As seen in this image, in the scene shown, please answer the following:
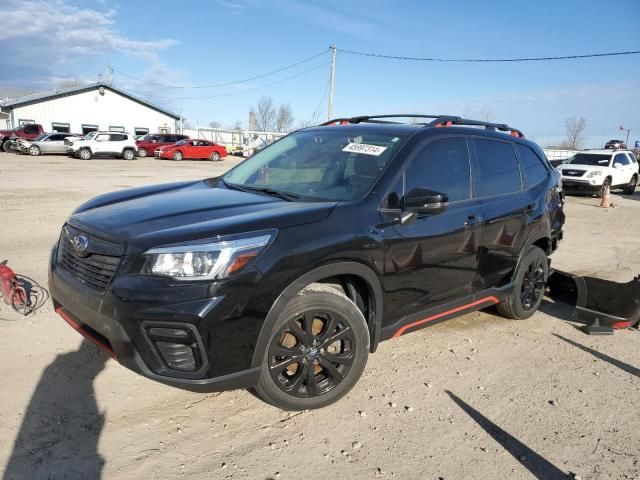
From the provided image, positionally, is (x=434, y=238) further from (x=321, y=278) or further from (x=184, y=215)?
(x=184, y=215)

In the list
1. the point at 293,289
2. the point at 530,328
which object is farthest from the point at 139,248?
the point at 530,328

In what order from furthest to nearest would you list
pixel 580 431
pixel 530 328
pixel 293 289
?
pixel 530 328, pixel 580 431, pixel 293 289

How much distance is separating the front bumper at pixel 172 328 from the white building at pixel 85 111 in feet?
144

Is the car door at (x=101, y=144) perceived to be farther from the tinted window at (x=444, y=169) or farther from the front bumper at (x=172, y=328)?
the front bumper at (x=172, y=328)

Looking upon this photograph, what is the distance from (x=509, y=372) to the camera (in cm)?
373

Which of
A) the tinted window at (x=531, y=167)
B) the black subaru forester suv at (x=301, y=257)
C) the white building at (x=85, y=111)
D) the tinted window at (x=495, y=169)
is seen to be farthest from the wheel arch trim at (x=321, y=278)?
the white building at (x=85, y=111)

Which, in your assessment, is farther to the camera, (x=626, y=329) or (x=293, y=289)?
(x=626, y=329)

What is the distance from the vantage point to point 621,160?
18.7 meters

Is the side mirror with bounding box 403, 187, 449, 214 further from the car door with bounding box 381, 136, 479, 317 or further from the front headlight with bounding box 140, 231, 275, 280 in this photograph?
the front headlight with bounding box 140, 231, 275, 280

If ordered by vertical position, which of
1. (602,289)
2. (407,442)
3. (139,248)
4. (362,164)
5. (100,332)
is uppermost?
(362,164)

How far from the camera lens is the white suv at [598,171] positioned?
55.8ft

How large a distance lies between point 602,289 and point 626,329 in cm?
43

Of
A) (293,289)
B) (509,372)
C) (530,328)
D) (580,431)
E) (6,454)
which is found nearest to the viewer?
(6,454)

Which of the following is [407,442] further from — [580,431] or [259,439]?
[580,431]
